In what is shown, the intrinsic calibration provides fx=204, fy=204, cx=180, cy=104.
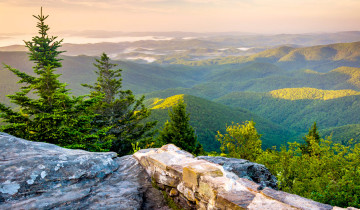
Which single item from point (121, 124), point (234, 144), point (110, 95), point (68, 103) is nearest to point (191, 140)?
point (234, 144)

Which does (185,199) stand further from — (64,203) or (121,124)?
(121,124)

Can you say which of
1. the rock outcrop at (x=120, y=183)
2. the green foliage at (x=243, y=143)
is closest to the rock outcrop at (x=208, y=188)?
the rock outcrop at (x=120, y=183)

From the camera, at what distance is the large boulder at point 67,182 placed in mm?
7511

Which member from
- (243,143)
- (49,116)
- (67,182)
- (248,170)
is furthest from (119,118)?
(248,170)

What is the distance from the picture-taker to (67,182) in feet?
27.7

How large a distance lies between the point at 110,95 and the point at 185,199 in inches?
1067

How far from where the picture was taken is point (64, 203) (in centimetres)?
751

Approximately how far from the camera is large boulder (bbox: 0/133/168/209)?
24.6 feet

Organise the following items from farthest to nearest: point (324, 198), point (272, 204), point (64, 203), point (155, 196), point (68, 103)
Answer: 1. point (68, 103)
2. point (324, 198)
3. point (155, 196)
4. point (64, 203)
5. point (272, 204)

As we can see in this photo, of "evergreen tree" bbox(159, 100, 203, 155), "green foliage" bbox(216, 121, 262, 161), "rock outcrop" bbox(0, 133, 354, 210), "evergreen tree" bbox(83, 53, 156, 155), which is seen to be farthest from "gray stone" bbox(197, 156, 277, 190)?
"green foliage" bbox(216, 121, 262, 161)

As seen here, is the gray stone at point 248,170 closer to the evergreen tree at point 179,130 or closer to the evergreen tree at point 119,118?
the evergreen tree at point 119,118

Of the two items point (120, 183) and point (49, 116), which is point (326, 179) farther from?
point (49, 116)

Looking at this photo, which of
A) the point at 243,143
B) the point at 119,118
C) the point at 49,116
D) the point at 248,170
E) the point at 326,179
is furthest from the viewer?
the point at 243,143

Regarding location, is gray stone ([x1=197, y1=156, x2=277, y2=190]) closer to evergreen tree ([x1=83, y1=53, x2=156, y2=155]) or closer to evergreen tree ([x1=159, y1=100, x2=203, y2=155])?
evergreen tree ([x1=83, y1=53, x2=156, y2=155])
